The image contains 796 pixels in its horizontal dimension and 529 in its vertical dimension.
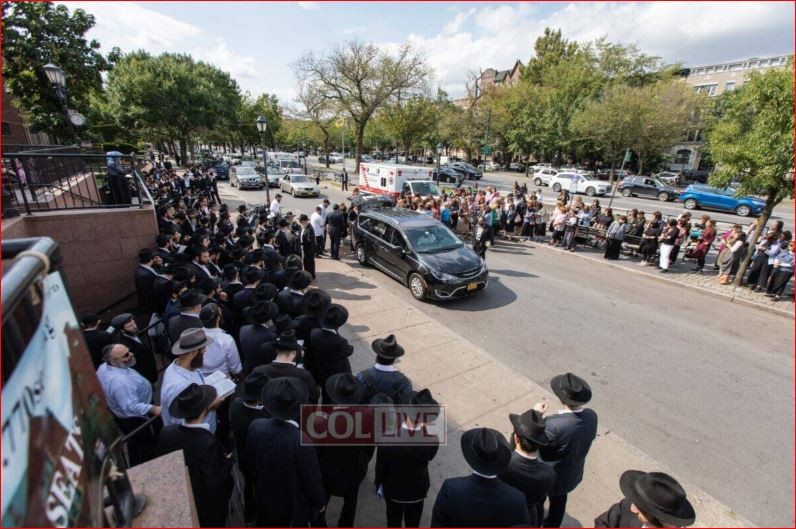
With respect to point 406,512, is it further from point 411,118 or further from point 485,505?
point 411,118

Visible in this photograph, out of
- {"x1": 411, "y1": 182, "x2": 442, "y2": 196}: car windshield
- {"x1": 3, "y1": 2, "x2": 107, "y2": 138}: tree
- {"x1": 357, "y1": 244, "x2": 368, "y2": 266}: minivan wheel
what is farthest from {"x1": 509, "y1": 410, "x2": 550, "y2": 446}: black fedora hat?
{"x1": 3, "y1": 2, "x2": 107, "y2": 138}: tree

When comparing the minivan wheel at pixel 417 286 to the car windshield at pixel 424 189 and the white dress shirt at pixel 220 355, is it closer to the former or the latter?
the white dress shirt at pixel 220 355

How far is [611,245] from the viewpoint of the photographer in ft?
42.9

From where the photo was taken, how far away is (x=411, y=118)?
3931cm

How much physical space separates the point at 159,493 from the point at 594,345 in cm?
737

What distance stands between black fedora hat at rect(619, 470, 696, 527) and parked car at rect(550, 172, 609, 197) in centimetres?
3163

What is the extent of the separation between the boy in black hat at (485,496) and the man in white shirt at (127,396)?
3.09 metres

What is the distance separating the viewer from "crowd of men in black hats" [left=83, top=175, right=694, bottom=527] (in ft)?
9.22

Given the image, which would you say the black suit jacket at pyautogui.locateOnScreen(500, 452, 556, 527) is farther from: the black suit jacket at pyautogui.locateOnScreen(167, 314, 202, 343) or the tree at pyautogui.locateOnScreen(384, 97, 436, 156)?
the tree at pyautogui.locateOnScreen(384, 97, 436, 156)

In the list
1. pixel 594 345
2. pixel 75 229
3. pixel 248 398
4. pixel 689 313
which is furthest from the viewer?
pixel 689 313

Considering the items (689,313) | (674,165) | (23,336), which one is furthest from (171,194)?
(674,165)

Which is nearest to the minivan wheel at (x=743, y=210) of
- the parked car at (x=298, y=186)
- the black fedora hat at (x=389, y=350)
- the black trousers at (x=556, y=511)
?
the parked car at (x=298, y=186)

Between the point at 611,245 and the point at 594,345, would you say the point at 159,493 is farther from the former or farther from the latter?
the point at 611,245

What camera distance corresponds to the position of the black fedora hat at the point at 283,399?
3.07m
